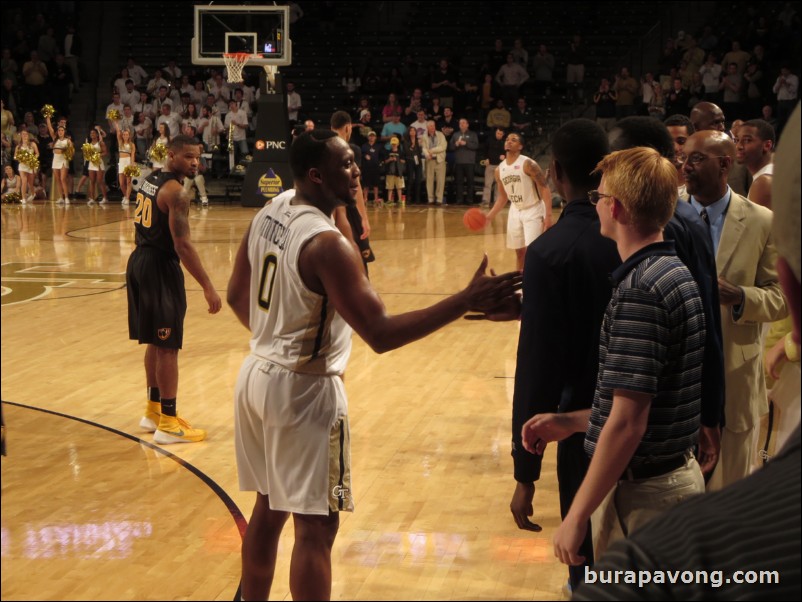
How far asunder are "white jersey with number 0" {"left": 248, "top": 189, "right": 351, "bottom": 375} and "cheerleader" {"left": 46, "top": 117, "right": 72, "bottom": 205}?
1853 cm

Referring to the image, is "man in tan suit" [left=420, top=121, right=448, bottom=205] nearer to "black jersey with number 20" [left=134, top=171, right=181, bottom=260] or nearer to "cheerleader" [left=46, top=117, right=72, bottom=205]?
"cheerleader" [left=46, top=117, right=72, bottom=205]

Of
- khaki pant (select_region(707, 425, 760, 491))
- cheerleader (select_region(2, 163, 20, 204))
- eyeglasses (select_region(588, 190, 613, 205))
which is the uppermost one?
eyeglasses (select_region(588, 190, 613, 205))

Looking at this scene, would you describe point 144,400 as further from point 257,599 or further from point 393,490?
point 257,599

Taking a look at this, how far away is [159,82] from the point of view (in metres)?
22.6

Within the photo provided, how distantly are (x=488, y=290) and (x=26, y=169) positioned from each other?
63.7ft

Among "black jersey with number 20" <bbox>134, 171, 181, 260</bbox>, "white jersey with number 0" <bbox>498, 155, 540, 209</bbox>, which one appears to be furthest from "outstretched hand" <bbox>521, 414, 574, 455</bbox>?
"white jersey with number 0" <bbox>498, 155, 540, 209</bbox>

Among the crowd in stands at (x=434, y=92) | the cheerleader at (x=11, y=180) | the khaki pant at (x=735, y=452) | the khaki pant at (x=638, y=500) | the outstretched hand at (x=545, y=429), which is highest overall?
the crowd in stands at (x=434, y=92)

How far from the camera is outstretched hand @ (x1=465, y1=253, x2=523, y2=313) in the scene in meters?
2.85

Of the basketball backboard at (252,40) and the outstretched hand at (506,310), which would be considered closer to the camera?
the outstretched hand at (506,310)

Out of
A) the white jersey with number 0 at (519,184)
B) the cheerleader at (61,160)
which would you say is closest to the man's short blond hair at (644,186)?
the white jersey with number 0 at (519,184)

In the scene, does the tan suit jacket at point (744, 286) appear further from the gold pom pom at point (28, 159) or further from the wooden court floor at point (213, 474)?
the gold pom pom at point (28, 159)

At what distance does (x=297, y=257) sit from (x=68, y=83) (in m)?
22.4

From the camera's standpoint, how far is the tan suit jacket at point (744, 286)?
3.67m

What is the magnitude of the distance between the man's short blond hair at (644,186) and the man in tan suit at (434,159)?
17.9 meters
